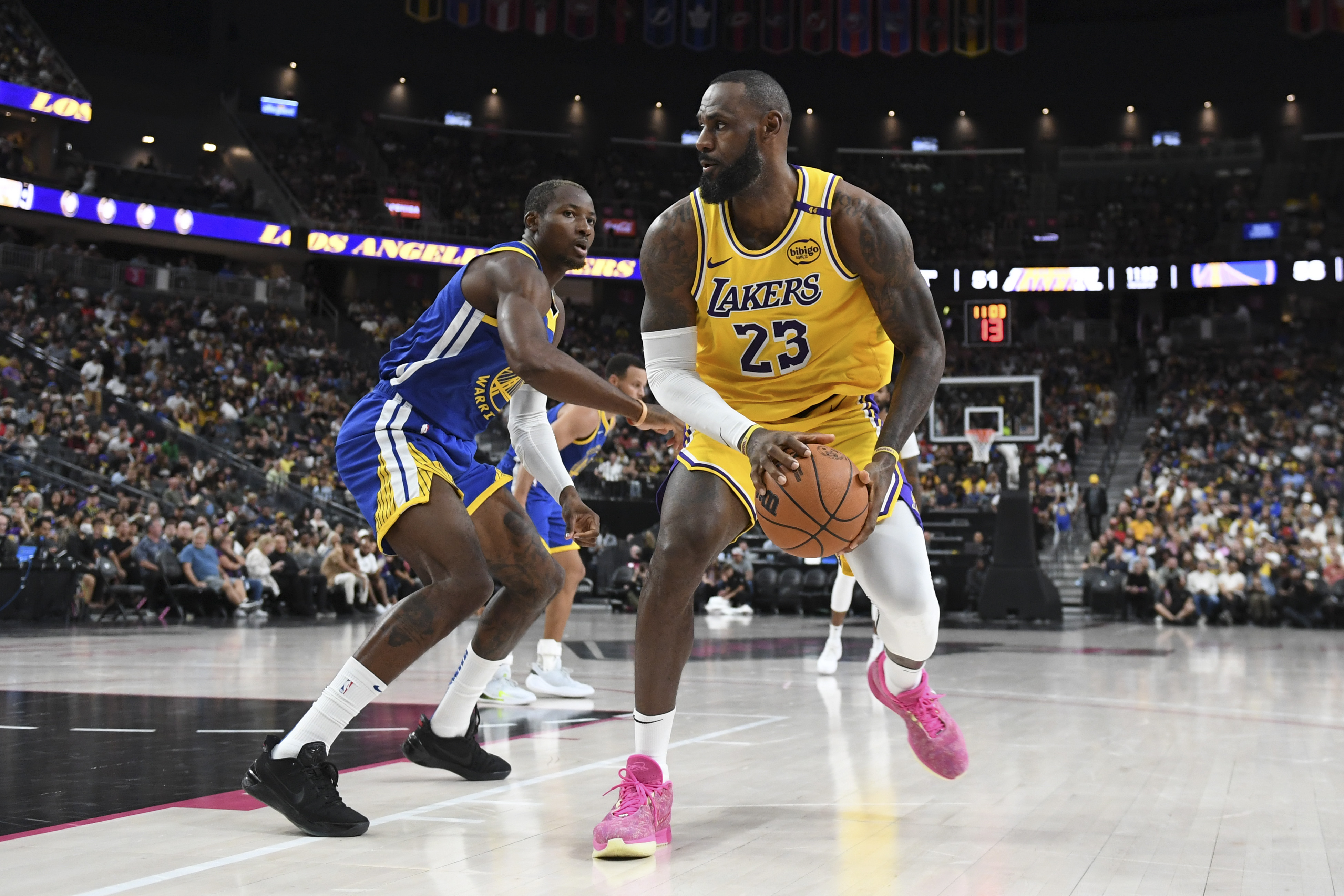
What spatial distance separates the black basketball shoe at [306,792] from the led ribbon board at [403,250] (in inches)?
1144

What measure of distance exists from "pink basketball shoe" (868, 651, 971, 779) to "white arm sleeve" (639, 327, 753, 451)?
47.0 inches

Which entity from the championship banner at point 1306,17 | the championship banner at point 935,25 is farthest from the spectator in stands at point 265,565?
the championship banner at point 1306,17

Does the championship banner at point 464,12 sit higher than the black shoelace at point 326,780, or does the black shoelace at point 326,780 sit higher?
the championship banner at point 464,12

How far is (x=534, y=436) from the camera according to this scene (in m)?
4.66

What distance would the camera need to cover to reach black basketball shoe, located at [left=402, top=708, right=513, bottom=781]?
4.34m

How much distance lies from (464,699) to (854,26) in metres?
35.1

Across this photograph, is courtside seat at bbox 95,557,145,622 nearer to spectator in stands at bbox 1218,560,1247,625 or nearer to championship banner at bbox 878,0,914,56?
spectator in stands at bbox 1218,560,1247,625

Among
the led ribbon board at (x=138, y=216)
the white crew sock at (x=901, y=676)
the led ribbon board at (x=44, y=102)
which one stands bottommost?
the white crew sock at (x=901, y=676)

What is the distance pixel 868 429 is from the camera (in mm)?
3982

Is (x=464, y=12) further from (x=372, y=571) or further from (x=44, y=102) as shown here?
(x=372, y=571)

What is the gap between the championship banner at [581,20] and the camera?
35438mm

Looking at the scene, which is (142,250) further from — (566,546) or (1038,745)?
(1038,745)

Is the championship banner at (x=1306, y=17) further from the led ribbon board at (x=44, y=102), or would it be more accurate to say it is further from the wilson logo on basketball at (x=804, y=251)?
the wilson logo on basketball at (x=804, y=251)

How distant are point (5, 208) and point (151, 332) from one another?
4356 mm
